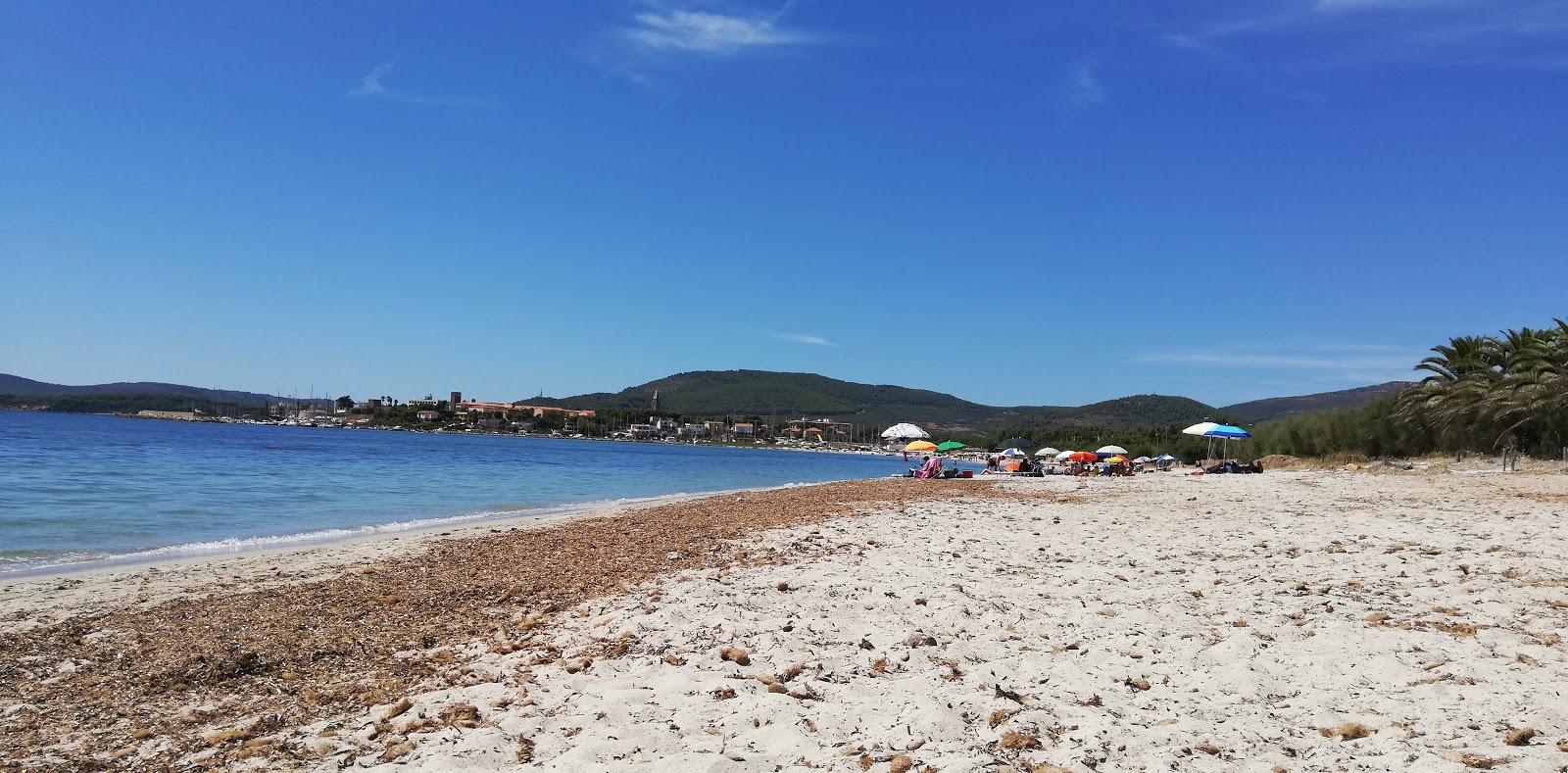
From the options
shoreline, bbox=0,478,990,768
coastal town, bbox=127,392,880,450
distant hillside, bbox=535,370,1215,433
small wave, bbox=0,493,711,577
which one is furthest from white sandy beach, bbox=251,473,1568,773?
coastal town, bbox=127,392,880,450

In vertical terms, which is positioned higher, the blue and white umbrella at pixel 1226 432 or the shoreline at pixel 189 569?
the blue and white umbrella at pixel 1226 432

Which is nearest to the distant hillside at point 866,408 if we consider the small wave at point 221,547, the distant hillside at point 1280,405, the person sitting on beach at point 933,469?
the distant hillside at point 1280,405

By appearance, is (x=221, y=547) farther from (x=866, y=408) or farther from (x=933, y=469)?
(x=866, y=408)

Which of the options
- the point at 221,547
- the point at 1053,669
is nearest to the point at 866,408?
the point at 221,547

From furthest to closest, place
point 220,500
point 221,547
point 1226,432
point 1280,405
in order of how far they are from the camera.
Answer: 1. point 1280,405
2. point 1226,432
3. point 220,500
4. point 221,547

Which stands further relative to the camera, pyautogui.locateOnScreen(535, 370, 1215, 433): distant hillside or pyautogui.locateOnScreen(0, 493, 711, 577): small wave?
pyautogui.locateOnScreen(535, 370, 1215, 433): distant hillside

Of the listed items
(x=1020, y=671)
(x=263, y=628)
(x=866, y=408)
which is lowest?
(x=263, y=628)

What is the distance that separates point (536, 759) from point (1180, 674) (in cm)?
331

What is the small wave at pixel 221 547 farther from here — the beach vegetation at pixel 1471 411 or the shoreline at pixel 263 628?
the beach vegetation at pixel 1471 411

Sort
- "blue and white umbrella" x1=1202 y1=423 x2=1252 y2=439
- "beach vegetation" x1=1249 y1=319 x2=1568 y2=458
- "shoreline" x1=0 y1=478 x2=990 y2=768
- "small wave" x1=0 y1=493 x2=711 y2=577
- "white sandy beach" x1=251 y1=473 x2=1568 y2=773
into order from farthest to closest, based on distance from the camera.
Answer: "blue and white umbrella" x1=1202 y1=423 x2=1252 y2=439 < "beach vegetation" x1=1249 y1=319 x2=1568 y2=458 < "small wave" x1=0 y1=493 x2=711 y2=577 < "shoreline" x1=0 y1=478 x2=990 y2=768 < "white sandy beach" x1=251 y1=473 x2=1568 y2=773

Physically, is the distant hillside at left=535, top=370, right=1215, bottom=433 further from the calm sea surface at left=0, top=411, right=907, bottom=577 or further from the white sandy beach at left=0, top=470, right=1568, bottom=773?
the white sandy beach at left=0, top=470, right=1568, bottom=773

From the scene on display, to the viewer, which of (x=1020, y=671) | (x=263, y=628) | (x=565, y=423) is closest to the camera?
(x=1020, y=671)

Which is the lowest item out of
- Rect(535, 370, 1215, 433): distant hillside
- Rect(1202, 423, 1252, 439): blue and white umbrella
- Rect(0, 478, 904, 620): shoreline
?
Rect(0, 478, 904, 620): shoreline

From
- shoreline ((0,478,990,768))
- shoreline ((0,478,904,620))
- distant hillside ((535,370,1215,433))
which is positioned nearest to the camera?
shoreline ((0,478,990,768))
